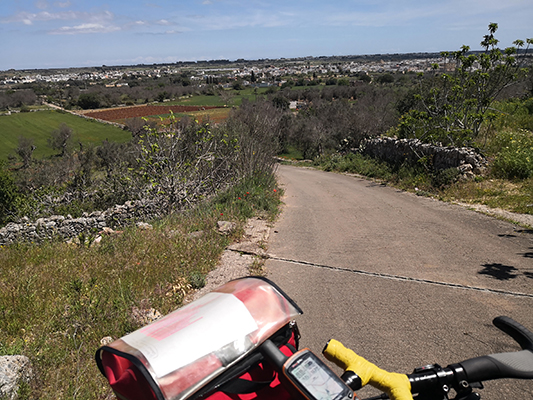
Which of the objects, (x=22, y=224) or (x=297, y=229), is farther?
(x=22, y=224)

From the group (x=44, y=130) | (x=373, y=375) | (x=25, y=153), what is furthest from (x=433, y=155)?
(x=44, y=130)

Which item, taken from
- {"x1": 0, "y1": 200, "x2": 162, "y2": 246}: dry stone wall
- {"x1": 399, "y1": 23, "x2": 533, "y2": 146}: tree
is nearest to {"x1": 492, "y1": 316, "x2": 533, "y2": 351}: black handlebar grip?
{"x1": 0, "y1": 200, "x2": 162, "y2": 246}: dry stone wall

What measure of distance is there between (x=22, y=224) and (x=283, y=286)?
29.3 ft

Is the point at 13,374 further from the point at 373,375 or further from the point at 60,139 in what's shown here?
the point at 60,139

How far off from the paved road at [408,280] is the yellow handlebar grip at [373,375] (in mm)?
2002

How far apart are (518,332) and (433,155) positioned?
13033 mm

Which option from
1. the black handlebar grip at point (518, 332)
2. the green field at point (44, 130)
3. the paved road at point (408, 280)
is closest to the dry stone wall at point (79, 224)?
the paved road at point (408, 280)

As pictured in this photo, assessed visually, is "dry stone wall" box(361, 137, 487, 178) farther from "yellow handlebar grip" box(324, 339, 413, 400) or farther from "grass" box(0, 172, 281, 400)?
"yellow handlebar grip" box(324, 339, 413, 400)

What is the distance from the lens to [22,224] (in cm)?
1076

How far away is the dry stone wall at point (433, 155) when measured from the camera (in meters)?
12.0

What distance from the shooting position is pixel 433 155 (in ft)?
44.7

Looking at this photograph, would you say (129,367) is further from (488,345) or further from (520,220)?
(520,220)

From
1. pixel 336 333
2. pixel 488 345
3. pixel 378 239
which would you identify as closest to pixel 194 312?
pixel 336 333

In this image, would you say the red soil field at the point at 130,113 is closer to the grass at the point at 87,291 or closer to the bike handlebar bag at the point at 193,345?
the grass at the point at 87,291
